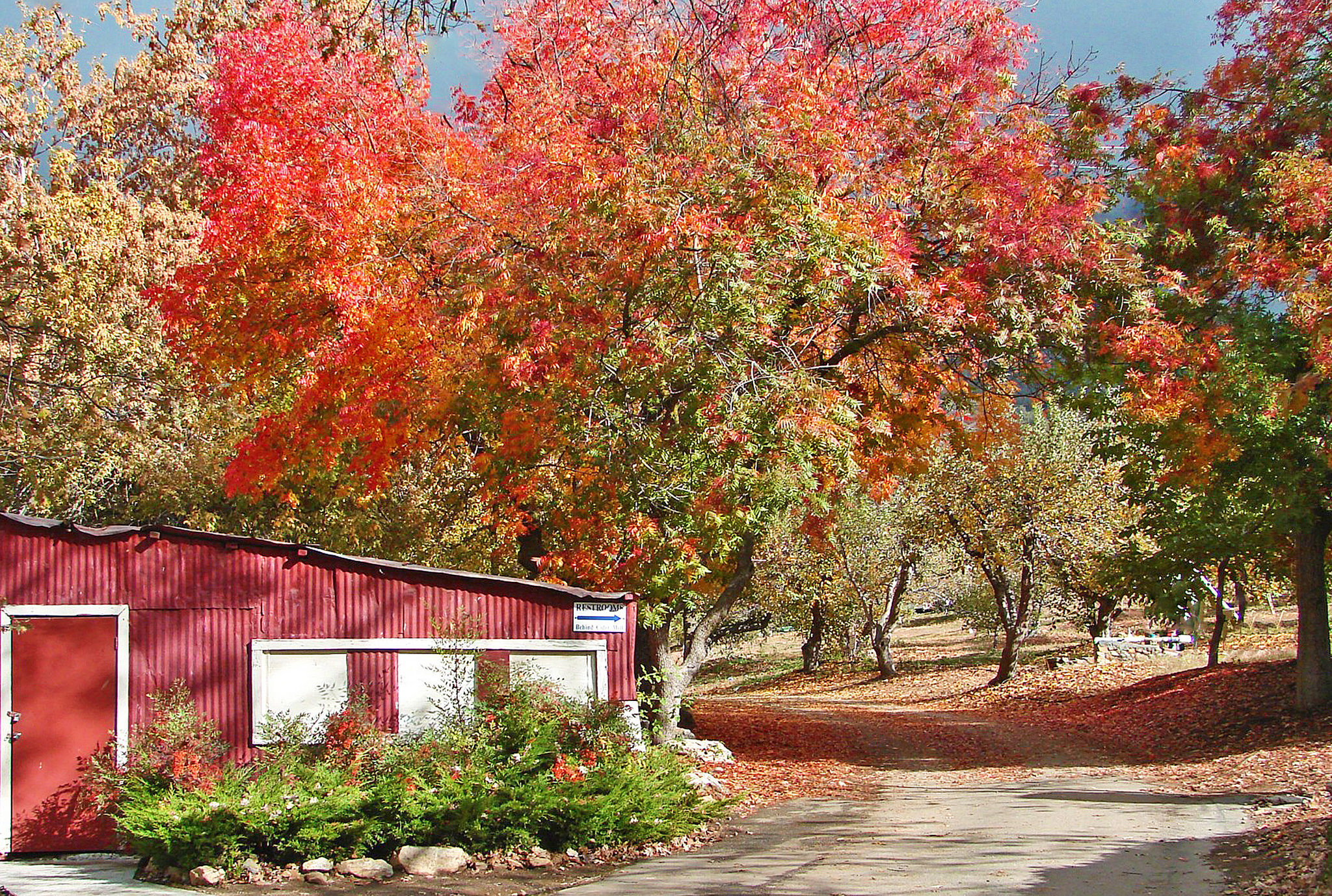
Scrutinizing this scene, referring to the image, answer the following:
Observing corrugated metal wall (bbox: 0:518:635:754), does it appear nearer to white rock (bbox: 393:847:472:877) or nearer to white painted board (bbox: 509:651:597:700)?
white painted board (bbox: 509:651:597:700)

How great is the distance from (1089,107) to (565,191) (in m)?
7.66

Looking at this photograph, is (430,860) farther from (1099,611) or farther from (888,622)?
(1099,611)

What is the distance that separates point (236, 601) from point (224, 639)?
36cm

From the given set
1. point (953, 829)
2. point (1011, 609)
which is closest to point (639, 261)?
point (953, 829)

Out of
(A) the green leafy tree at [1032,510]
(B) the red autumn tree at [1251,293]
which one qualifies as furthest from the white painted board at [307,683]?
(A) the green leafy tree at [1032,510]

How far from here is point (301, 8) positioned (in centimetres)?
2072

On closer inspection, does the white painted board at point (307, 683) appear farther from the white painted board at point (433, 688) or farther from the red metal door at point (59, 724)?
the red metal door at point (59, 724)

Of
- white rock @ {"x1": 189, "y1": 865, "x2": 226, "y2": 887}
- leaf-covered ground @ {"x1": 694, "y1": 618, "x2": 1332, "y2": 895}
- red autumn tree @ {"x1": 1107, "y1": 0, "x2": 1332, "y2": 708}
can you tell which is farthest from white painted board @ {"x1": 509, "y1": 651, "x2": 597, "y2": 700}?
red autumn tree @ {"x1": 1107, "y1": 0, "x2": 1332, "y2": 708}

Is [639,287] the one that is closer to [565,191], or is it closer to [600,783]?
[565,191]

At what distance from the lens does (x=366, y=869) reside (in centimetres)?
916

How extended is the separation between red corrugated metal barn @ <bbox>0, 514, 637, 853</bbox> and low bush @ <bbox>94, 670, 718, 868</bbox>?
354mm

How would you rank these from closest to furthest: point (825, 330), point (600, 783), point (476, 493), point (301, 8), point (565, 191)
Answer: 1. point (600, 783)
2. point (565, 191)
3. point (825, 330)
4. point (476, 493)
5. point (301, 8)

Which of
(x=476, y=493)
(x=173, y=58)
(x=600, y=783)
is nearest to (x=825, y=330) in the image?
(x=476, y=493)

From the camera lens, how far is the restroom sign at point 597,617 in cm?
1121
